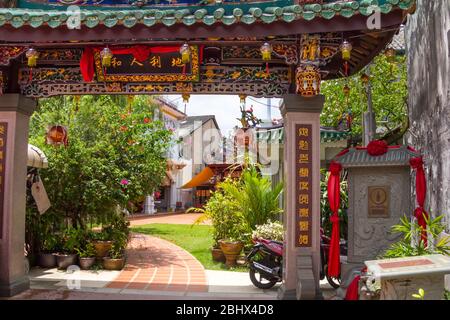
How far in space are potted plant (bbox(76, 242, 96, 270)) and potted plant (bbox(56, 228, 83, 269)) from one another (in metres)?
0.14

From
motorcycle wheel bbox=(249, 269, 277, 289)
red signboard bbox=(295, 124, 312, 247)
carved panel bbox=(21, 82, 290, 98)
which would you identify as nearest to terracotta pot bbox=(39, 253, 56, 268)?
carved panel bbox=(21, 82, 290, 98)

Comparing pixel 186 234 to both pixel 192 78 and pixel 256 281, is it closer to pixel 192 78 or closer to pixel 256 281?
pixel 256 281

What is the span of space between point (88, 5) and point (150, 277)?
4.85 m

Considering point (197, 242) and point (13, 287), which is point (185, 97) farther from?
point (197, 242)

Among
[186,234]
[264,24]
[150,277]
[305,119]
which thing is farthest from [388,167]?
[186,234]

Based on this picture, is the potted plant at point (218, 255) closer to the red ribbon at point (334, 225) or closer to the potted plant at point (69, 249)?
the potted plant at point (69, 249)

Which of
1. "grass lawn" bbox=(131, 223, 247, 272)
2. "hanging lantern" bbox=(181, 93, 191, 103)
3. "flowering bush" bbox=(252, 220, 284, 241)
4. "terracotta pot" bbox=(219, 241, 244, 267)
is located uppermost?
"hanging lantern" bbox=(181, 93, 191, 103)

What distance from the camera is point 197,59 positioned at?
647 centimetres

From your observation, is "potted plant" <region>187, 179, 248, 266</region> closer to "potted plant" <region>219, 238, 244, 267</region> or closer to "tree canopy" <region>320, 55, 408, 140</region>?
"potted plant" <region>219, 238, 244, 267</region>

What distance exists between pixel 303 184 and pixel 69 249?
17.7 feet

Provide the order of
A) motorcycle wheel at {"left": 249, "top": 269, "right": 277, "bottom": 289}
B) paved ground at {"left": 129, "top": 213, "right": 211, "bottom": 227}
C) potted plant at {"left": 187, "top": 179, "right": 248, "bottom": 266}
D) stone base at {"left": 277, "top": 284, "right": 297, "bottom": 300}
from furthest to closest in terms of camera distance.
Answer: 1. paved ground at {"left": 129, "top": 213, "right": 211, "bottom": 227}
2. potted plant at {"left": 187, "top": 179, "right": 248, "bottom": 266}
3. motorcycle wheel at {"left": 249, "top": 269, "right": 277, "bottom": 289}
4. stone base at {"left": 277, "top": 284, "right": 297, "bottom": 300}

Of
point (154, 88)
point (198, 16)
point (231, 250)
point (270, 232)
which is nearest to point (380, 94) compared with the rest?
point (270, 232)

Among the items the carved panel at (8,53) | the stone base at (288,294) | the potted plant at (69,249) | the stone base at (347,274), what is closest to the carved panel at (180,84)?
the carved panel at (8,53)

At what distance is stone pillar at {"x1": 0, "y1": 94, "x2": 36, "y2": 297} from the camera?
6480 millimetres
